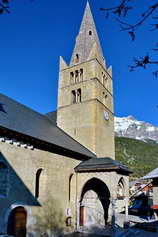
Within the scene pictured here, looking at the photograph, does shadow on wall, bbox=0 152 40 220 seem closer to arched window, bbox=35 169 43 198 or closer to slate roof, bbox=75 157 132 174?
arched window, bbox=35 169 43 198

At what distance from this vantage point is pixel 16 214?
40.9ft

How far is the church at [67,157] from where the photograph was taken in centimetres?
1284

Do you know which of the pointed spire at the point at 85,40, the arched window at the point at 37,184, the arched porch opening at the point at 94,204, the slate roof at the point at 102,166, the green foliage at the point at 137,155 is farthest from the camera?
the green foliage at the point at 137,155

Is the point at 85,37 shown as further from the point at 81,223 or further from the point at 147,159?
the point at 147,159

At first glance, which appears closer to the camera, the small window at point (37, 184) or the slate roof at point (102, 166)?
the small window at point (37, 184)

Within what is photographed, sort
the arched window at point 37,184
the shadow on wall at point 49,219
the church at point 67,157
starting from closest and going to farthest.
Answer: the church at point 67,157 < the shadow on wall at point 49,219 < the arched window at point 37,184

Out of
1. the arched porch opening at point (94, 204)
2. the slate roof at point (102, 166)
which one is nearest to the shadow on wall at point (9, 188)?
the slate roof at point (102, 166)

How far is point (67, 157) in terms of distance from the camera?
58.6 ft

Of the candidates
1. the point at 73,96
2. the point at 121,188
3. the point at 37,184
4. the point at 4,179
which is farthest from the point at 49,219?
the point at 73,96

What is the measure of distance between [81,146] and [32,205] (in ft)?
29.1

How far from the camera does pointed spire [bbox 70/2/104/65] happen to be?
87.2 feet

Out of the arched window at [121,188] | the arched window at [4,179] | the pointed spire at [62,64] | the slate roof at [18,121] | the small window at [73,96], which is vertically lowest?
the arched window at [121,188]

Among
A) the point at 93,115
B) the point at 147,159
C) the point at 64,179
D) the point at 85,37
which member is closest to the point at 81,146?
the point at 93,115

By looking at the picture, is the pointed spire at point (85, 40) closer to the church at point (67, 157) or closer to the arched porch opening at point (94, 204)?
the church at point (67, 157)
